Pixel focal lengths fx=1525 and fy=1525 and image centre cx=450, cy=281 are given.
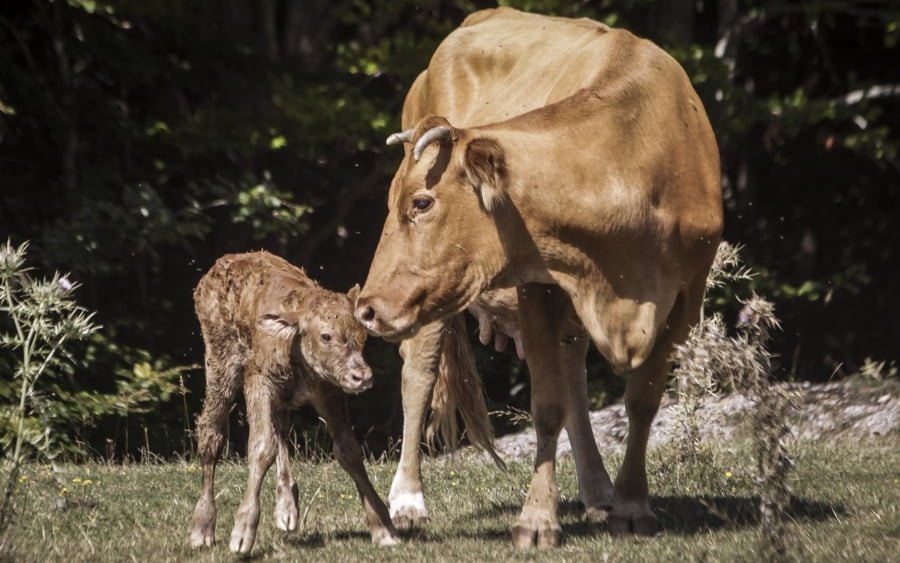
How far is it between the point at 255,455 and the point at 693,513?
2.35 meters

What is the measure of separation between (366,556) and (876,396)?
636cm

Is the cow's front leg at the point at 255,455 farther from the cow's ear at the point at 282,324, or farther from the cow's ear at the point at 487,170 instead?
the cow's ear at the point at 487,170

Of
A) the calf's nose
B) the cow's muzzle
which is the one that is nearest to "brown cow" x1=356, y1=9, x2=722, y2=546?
the cow's muzzle

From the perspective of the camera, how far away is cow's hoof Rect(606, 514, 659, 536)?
7.08 m

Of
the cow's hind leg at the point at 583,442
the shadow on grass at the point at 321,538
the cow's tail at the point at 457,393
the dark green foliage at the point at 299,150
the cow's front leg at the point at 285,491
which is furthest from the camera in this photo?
the dark green foliage at the point at 299,150

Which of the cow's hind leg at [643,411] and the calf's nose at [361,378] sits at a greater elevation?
the calf's nose at [361,378]

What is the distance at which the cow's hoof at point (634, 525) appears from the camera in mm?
7082

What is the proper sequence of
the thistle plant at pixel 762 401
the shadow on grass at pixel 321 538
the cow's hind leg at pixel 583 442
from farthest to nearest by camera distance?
1. the cow's hind leg at pixel 583 442
2. the shadow on grass at pixel 321 538
3. the thistle plant at pixel 762 401

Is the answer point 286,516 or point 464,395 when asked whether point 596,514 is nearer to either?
point 464,395

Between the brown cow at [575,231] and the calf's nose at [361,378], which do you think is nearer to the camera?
the calf's nose at [361,378]

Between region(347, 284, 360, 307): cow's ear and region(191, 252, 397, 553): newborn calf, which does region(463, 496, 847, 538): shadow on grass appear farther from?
region(347, 284, 360, 307): cow's ear

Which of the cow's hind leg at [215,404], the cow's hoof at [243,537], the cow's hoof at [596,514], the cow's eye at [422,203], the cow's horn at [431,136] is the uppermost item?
the cow's horn at [431,136]

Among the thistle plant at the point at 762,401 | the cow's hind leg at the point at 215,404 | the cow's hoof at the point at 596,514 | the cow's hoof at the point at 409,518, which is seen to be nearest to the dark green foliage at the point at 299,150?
the cow's hoof at the point at 409,518

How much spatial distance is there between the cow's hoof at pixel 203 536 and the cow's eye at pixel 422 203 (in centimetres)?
170
